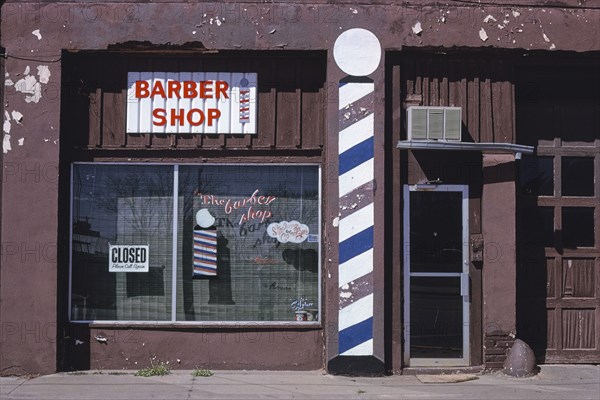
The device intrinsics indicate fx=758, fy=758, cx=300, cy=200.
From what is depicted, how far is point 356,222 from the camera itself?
9.15 meters

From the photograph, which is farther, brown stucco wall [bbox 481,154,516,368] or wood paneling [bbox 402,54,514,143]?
wood paneling [bbox 402,54,514,143]

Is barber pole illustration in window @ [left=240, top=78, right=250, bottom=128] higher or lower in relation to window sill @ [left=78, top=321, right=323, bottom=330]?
higher

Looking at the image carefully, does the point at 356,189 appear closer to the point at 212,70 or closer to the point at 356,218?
the point at 356,218

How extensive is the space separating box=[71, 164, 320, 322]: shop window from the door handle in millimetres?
1792


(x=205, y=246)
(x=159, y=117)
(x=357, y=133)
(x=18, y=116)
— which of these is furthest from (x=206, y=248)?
(x=18, y=116)

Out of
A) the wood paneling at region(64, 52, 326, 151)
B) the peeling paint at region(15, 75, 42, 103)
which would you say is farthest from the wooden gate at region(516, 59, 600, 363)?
the peeling paint at region(15, 75, 42, 103)

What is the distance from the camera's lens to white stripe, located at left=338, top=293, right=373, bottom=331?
9.06 metres

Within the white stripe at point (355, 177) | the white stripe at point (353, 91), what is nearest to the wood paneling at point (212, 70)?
the white stripe at point (353, 91)

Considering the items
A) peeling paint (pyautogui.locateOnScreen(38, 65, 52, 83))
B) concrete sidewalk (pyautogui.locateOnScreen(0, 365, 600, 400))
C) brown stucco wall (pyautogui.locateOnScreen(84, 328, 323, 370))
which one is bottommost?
concrete sidewalk (pyautogui.locateOnScreen(0, 365, 600, 400))

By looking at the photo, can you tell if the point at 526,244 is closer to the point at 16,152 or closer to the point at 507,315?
the point at 507,315

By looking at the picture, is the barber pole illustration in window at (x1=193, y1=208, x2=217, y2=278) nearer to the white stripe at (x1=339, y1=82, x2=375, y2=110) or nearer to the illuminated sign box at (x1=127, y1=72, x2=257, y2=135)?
the illuminated sign box at (x1=127, y1=72, x2=257, y2=135)

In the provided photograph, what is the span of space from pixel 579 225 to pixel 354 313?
10.7ft

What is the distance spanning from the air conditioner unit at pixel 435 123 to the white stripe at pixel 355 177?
2.13 ft

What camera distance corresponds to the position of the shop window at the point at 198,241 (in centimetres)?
949
